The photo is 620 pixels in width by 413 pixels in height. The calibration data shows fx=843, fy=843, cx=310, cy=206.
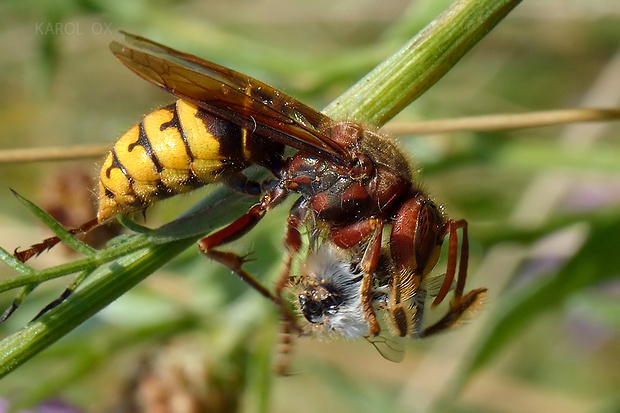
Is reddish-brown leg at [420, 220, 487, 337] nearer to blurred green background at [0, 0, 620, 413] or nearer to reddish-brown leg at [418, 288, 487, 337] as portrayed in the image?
reddish-brown leg at [418, 288, 487, 337]

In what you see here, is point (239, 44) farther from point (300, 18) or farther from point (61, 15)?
point (300, 18)

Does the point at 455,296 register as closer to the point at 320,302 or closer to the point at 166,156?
the point at 320,302

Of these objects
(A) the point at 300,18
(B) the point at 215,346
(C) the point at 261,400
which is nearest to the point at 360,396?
(B) the point at 215,346

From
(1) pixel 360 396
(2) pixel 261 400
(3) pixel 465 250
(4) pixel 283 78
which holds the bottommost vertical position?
(1) pixel 360 396

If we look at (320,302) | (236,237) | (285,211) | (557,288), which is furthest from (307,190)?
(557,288)

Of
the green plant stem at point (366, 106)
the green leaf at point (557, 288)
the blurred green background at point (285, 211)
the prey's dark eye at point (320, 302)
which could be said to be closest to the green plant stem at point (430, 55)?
the green plant stem at point (366, 106)

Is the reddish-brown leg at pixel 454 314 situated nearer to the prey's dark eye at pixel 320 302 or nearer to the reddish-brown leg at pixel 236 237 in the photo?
the prey's dark eye at pixel 320 302

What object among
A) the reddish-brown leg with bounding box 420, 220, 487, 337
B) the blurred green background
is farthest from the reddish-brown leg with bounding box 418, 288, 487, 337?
the blurred green background
